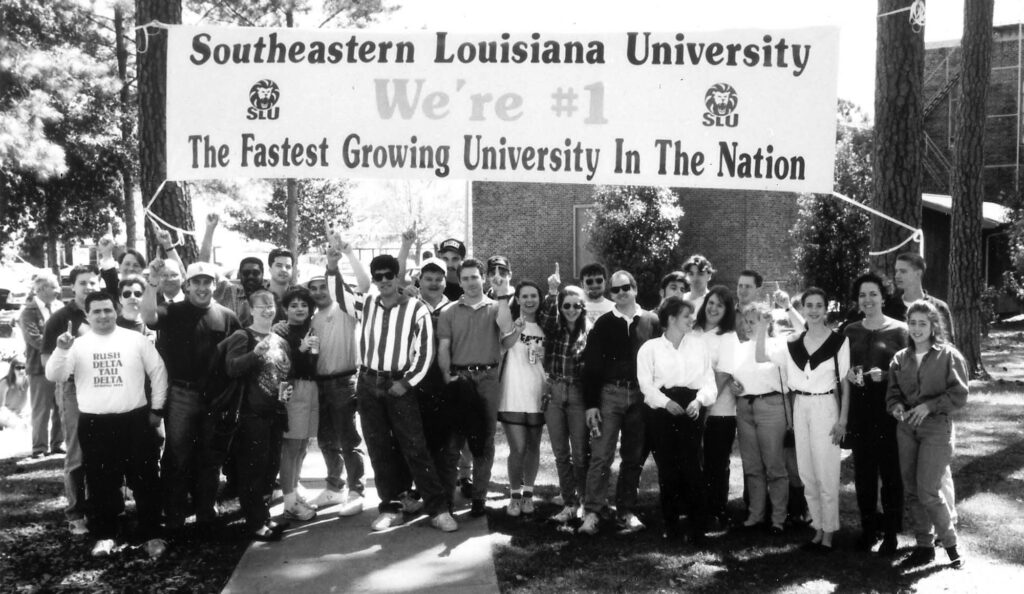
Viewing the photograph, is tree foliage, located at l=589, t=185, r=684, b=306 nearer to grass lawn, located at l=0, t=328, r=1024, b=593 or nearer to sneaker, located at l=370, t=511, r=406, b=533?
grass lawn, located at l=0, t=328, r=1024, b=593

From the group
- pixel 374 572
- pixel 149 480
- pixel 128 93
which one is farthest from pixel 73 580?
pixel 128 93

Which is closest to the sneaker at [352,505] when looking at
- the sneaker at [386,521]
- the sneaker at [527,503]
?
the sneaker at [386,521]

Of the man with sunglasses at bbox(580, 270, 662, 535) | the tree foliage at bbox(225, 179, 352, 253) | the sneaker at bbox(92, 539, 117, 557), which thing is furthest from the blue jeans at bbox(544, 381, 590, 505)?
the tree foliage at bbox(225, 179, 352, 253)

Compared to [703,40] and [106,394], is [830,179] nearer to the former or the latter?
[703,40]

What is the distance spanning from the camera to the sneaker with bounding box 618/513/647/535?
19.9 ft

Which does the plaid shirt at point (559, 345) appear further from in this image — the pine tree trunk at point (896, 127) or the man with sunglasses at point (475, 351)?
the pine tree trunk at point (896, 127)

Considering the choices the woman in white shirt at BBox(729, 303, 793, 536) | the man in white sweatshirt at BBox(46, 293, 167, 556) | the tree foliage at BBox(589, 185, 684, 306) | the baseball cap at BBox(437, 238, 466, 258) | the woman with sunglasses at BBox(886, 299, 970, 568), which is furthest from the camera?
the tree foliage at BBox(589, 185, 684, 306)

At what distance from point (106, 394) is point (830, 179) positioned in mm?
4944

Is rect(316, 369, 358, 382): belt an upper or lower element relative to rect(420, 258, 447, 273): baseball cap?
lower

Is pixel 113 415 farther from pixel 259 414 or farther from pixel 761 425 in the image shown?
pixel 761 425

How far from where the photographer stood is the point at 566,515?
621cm

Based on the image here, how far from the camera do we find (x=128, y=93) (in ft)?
74.3

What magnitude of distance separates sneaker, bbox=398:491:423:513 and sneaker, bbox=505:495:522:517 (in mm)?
660

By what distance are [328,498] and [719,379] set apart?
A: 3073mm
